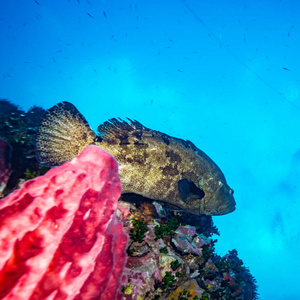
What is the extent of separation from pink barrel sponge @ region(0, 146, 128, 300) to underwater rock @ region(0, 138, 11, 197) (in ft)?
11.4

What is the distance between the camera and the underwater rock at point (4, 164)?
14.3 ft

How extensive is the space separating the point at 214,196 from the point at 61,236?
6.25m

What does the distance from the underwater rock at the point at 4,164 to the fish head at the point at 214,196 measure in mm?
5614

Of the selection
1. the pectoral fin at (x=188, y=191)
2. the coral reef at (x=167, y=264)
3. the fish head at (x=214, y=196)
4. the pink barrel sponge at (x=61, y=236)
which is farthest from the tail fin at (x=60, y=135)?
the fish head at (x=214, y=196)

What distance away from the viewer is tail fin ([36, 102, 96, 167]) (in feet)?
14.8

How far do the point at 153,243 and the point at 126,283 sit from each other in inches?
53.6

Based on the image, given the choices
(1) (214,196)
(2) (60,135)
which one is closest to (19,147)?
(2) (60,135)

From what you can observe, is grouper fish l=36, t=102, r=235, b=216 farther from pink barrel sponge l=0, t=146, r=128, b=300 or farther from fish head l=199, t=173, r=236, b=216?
pink barrel sponge l=0, t=146, r=128, b=300

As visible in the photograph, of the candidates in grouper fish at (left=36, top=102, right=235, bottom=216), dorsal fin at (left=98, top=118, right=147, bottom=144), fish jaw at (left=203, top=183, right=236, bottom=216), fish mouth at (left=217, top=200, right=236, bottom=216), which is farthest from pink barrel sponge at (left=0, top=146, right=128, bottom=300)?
fish mouth at (left=217, top=200, right=236, bottom=216)

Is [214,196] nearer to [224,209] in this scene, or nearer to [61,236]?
[224,209]

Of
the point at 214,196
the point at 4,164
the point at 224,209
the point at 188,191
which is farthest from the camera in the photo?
the point at 224,209

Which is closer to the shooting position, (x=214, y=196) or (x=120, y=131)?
(x=120, y=131)

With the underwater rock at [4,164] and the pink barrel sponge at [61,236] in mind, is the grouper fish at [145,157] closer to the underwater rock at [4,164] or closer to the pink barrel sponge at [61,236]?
the underwater rock at [4,164]

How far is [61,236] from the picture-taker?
1496 millimetres
